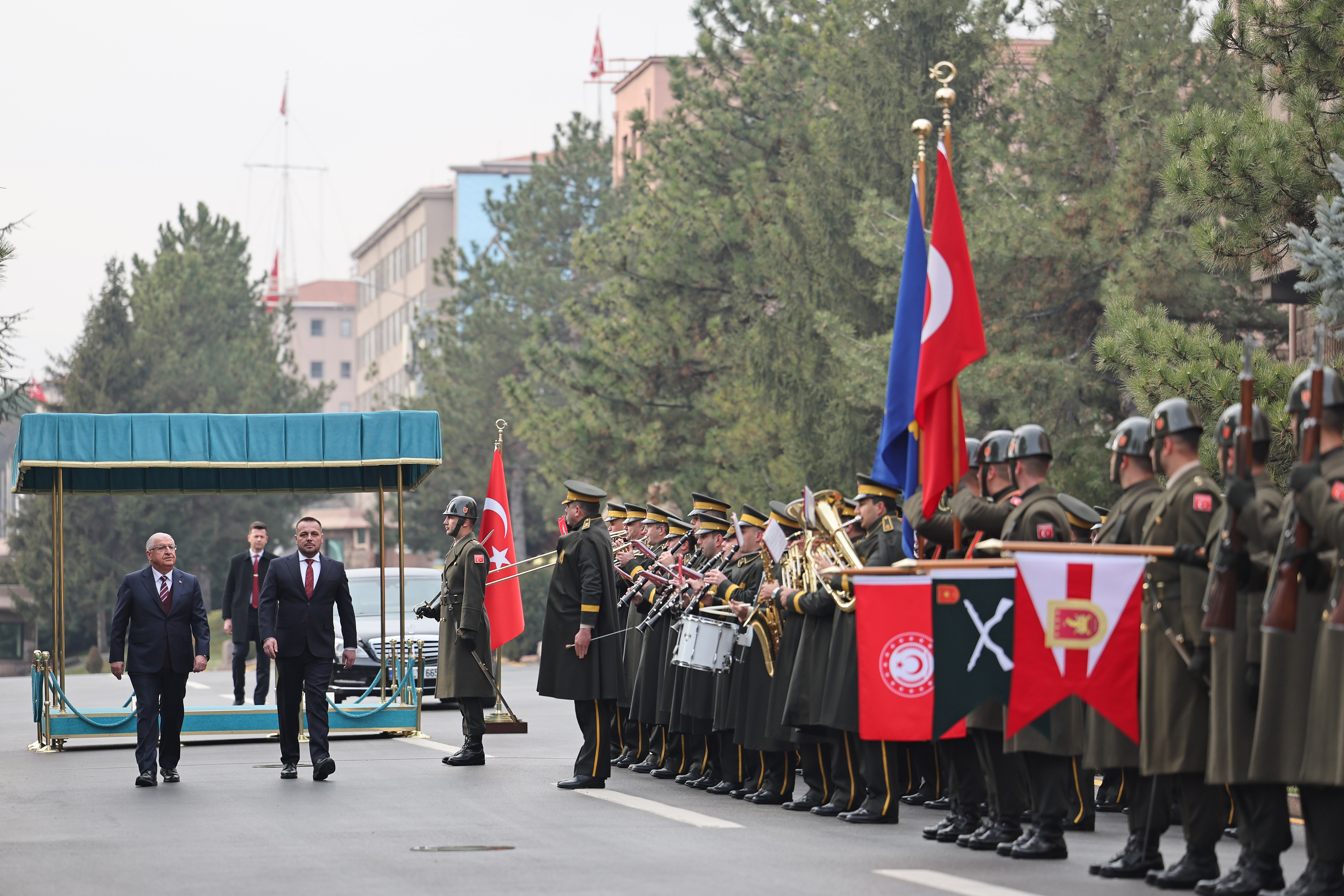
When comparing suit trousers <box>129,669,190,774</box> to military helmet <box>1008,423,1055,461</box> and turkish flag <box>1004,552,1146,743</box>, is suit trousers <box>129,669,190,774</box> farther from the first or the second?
turkish flag <box>1004,552,1146,743</box>

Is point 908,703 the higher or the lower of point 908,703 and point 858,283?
the lower

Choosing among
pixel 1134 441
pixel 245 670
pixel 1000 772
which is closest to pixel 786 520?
pixel 1000 772

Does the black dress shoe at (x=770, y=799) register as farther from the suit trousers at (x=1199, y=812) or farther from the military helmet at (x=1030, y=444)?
the suit trousers at (x=1199, y=812)

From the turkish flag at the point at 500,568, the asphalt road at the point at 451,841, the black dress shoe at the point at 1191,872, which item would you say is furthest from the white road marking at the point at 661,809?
the turkish flag at the point at 500,568

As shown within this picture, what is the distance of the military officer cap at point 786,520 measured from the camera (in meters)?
12.6

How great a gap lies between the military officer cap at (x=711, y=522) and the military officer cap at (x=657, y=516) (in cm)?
146

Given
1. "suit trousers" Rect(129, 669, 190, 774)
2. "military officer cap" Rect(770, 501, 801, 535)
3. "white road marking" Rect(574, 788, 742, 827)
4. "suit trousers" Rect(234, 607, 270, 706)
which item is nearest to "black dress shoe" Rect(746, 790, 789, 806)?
"white road marking" Rect(574, 788, 742, 827)

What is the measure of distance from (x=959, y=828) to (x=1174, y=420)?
113 inches

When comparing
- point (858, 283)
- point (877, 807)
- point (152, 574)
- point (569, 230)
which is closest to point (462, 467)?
point (569, 230)

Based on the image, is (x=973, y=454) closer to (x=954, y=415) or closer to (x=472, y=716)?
(x=954, y=415)

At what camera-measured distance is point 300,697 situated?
588 inches

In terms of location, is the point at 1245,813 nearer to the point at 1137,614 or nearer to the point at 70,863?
the point at 1137,614

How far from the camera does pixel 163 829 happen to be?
37.9ft

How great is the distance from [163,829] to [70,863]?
141 centimetres
